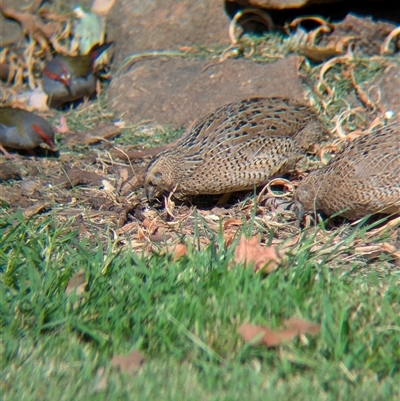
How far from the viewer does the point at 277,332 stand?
3957mm

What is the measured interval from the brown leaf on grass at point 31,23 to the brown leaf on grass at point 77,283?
5.94m

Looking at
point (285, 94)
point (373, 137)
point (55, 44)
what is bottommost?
point (55, 44)

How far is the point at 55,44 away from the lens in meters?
9.77

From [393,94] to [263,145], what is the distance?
5.91 ft

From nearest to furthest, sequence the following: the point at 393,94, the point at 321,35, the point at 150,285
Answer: the point at 150,285 → the point at 393,94 → the point at 321,35

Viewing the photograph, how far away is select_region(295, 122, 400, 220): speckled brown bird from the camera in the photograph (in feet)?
18.4

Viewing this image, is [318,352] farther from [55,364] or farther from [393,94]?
[393,94]

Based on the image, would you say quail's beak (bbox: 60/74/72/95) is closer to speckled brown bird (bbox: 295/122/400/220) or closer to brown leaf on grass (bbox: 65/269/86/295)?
speckled brown bird (bbox: 295/122/400/220)

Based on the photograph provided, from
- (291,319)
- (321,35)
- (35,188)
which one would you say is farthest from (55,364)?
(321,35)

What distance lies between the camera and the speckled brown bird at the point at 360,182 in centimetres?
562

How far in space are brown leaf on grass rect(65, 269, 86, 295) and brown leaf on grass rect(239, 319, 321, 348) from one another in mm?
1059

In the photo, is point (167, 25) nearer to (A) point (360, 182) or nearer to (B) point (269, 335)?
(A) point (360, 182)

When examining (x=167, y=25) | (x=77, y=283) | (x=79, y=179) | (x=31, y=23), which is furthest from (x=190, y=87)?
(x=77, y=283)

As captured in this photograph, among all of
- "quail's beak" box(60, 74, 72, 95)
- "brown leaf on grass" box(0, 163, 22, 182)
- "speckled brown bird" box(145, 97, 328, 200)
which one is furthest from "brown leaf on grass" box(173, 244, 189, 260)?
"quail's beak" box(60, 74, 72, 95)
